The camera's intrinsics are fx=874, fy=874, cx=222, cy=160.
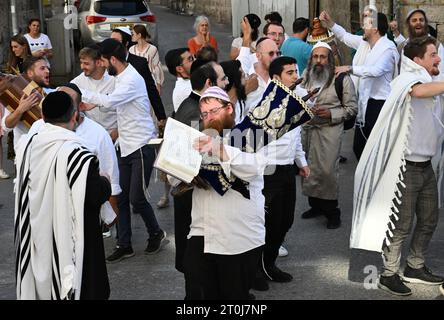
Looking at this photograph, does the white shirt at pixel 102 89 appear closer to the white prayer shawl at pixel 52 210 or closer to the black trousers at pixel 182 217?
the black trousers at pixel 182 217

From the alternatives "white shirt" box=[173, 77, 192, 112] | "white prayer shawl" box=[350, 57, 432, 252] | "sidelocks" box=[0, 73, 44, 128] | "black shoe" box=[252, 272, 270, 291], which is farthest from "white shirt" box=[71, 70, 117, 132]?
"white prayer shawl" box=[350, 57, 432, 252]

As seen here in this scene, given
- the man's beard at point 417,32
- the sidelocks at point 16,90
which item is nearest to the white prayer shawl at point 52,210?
the sidelocks at point 16,90

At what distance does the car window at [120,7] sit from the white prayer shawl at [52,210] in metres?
14.7

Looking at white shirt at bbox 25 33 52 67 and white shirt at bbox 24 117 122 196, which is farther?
white shirt at bbox 25 33 52 67

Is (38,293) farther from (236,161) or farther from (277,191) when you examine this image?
(277,191)

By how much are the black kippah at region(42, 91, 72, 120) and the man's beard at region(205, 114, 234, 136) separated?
81 centimetres

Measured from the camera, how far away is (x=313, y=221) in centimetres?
805

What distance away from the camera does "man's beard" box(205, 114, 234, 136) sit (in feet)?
15.5

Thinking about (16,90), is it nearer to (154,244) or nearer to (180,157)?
(154,244)

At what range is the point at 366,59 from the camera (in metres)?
8.77

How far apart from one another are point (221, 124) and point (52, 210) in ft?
3.48

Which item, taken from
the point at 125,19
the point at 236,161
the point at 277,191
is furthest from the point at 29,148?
the point at 125,19

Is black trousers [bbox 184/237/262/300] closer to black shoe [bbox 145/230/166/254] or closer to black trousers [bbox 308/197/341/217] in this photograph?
black shoe [bbox 145/230/166/254]

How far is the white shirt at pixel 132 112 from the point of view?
7023 millimetres
